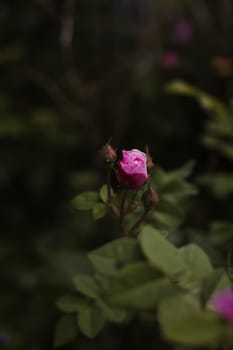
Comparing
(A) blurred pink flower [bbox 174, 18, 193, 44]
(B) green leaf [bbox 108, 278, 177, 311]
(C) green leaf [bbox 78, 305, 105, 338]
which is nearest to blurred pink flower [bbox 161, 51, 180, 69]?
(A) blurred pink flower [bbox 174, 18, 193, 44]

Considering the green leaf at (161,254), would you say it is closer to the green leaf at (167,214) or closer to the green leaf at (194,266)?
the green leaf at (194,266)

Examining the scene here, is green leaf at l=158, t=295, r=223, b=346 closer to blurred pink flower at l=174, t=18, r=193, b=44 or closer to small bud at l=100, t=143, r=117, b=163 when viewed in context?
small bud at l=100, t=143, r=117, b=163

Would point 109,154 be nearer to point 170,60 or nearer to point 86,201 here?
point 86,201

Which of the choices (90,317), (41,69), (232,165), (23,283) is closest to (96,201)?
(90,317)

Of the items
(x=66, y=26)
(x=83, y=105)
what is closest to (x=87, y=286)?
(x=83, y=105)

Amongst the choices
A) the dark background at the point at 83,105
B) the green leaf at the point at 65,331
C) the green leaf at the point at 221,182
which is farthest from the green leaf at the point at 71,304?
the dark background at the point at 83,105
